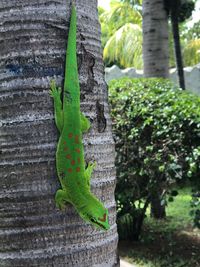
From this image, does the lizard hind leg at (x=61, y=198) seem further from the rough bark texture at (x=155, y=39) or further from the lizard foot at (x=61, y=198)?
the rough bark texture at (x=155, y=39)

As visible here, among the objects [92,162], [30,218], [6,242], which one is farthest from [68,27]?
[6,242]

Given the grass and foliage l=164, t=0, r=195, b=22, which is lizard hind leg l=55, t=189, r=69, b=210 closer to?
the grass

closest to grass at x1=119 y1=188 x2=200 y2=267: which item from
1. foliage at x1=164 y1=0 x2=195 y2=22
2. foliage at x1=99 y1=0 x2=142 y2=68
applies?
foliage at x1=164 y1=0 x2=195 y2=22

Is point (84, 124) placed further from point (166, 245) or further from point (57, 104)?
point (166, 245)

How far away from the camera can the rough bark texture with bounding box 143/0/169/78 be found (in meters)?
7.12

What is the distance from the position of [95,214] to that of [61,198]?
0.15m

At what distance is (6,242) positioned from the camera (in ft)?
6.03

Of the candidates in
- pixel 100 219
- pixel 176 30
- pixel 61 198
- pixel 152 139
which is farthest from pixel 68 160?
pixel 176 30

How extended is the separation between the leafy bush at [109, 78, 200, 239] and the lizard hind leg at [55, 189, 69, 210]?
10.9 feet

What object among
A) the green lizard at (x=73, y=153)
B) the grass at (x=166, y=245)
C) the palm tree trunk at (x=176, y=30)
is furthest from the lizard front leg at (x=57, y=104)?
the palm tree trunk at (x=176, y=30)

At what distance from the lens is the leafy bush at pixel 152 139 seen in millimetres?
5184

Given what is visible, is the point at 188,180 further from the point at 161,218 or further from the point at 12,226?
the point at 12,226

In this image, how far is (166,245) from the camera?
20.6 ft

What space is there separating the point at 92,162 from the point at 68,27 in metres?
0.55
